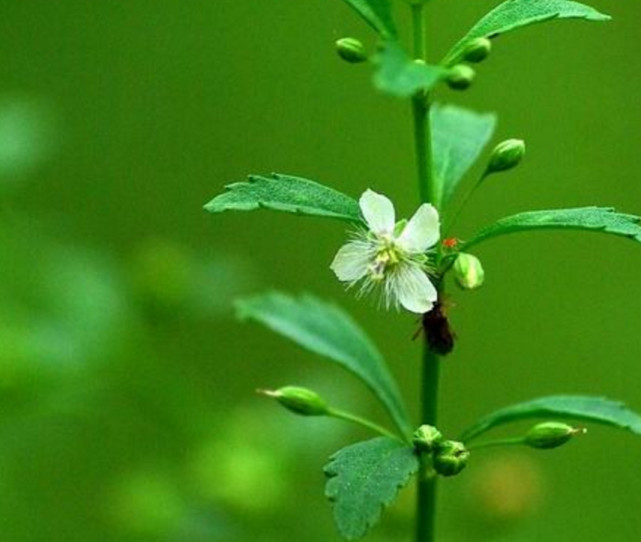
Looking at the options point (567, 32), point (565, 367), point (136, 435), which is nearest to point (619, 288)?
point (565, 367)

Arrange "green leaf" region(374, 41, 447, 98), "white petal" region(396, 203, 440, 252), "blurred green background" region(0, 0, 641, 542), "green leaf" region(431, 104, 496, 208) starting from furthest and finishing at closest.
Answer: "blurred green background" region(0, 0, 641, 542) < "green leaf" region(431, 104, 496, 208) < "white petal" region(396, 203, 440, 252) < "green leaf" region(374, 41, 447, 98)

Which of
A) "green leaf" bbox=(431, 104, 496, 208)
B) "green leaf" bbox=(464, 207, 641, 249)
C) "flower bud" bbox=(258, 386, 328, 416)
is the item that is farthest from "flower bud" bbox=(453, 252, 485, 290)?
"flower bud" bbox=(258, 386, 328, 416)

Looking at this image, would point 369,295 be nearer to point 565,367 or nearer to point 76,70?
point 565,367

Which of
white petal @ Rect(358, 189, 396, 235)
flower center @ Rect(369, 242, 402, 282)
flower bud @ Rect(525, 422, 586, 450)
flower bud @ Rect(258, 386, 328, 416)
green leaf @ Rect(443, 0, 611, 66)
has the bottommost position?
flower bud @ Rect(525, 422, 586, 450)

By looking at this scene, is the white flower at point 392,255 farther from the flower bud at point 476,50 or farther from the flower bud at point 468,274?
the flower bud at point 476,50

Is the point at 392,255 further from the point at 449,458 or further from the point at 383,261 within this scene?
the point at 449,458

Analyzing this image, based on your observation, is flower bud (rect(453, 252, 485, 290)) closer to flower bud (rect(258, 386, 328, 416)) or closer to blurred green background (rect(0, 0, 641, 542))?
flower bud (rect(258, 386, 328, 416))

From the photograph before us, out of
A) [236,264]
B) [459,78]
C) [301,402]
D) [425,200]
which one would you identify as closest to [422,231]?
[425,200]
